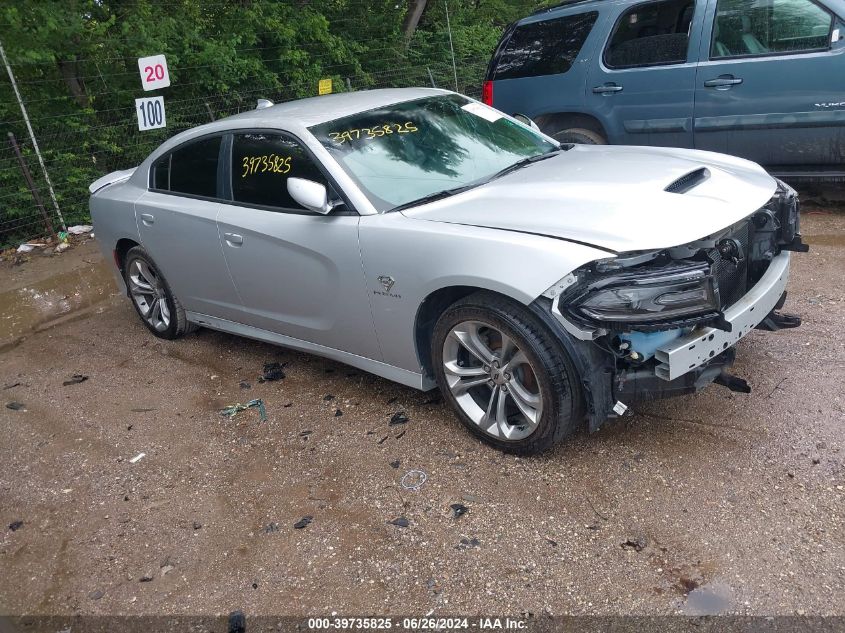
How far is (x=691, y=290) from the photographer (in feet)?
10.0

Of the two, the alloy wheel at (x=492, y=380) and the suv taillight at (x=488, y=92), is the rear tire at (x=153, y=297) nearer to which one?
the alloy wheel at (x=492, y=380)

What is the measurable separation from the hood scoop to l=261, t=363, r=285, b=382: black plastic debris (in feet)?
8.74

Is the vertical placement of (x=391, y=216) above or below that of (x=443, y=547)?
above

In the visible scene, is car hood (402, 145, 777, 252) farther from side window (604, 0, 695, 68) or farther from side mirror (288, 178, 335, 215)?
side window (604, 0, 695, 68)

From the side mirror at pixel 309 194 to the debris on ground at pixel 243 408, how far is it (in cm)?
131

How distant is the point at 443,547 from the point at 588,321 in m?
1.08

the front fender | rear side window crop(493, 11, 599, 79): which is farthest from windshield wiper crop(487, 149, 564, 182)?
rear side window crop(493, 11, 599, 79)

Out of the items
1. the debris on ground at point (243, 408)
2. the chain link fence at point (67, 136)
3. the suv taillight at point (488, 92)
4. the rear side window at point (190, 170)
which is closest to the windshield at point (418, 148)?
the rear side window at point (190, 170)

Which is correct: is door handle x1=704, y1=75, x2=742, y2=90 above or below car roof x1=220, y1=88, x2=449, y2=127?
below

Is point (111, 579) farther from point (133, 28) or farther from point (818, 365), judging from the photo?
point (133, 28)

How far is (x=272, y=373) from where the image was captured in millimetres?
4961

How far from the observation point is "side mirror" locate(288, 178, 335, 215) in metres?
3.78

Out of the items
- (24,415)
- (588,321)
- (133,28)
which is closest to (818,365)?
(588,321)

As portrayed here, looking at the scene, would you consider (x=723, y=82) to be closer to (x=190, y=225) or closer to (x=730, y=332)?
(x=730, y=332)
